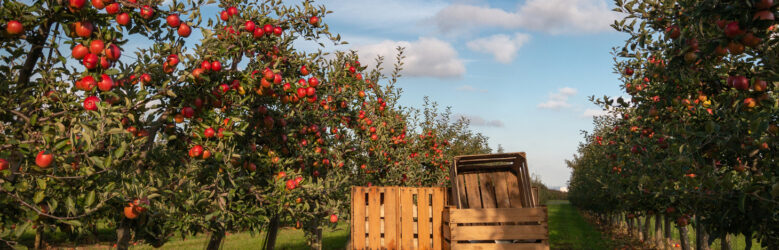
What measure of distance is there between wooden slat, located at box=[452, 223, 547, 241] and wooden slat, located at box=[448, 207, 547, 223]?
0.38ft

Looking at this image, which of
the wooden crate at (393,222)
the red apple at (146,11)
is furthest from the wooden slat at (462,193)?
the red apple at (146,11)

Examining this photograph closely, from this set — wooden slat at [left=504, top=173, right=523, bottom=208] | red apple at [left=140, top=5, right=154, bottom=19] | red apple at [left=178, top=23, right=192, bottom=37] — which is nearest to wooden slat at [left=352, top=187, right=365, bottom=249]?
wooden slat at [left=504, top=173, right=523, bottom=208]

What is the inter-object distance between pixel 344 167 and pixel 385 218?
7.79 feet

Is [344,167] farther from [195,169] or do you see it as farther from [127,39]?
[127,39]

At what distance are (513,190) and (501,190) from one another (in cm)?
27

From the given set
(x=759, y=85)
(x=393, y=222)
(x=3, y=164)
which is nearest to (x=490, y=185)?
(x=393, y=222)

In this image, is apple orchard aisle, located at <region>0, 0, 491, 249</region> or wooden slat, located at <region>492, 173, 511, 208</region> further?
wooden slat, located at <region>492, 173, 511, 208</region>

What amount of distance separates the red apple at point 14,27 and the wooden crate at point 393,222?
539cm

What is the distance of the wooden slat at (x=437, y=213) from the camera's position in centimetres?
832

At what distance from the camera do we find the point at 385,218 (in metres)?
8.27

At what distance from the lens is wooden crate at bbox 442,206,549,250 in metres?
7.62

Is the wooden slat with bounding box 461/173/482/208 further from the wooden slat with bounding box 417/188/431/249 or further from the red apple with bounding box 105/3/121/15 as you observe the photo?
the red apple with bounding box 105/3/121/15

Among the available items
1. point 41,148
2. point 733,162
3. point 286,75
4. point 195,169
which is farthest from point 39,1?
point 733,162

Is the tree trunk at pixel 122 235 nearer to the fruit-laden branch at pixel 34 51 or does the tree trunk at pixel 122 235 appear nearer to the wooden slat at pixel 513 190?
the fruit-laden branch at pixel 34 51
